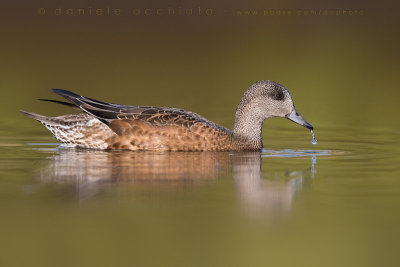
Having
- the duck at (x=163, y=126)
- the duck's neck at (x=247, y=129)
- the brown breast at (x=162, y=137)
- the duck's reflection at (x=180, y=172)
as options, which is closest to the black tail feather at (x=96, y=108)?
the duck at (x=163, y=126)

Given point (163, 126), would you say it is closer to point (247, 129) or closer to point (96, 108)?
point (96, 108)

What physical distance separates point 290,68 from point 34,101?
7049mm

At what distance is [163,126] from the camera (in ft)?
35.0

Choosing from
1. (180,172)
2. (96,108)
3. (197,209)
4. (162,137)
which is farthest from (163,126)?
(197,209)

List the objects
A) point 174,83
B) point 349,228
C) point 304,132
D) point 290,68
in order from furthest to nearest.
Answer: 1. point 290,68
2. point 174,83
3. point 304,132
4. point 349,228

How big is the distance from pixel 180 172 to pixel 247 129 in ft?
7.46

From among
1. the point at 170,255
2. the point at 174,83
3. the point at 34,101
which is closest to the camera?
the point at 170,255

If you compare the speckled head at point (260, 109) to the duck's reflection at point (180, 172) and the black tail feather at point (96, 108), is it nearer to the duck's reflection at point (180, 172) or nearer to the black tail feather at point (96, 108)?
the duck's reflection at point (180, 172)

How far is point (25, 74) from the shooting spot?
19.1m

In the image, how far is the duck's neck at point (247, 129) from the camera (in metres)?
11.0

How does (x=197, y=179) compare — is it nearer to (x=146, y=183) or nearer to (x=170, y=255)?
(x=146, y=183)

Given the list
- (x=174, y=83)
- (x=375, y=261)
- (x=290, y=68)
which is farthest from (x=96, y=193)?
(x=290, y=68)

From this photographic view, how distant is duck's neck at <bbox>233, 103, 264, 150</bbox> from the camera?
11016 millimetres

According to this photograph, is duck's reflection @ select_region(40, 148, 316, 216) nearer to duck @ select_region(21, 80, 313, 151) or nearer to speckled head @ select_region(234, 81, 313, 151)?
duck @ select_region(21, 80, 313, 151)
